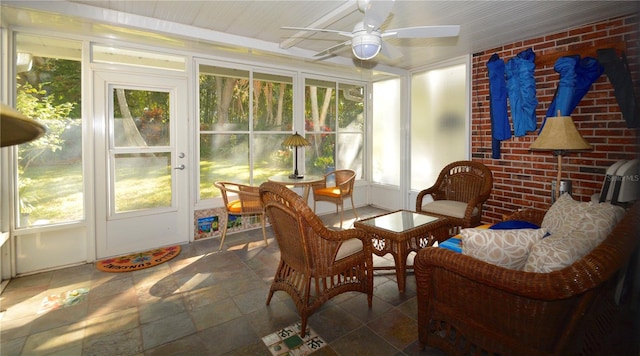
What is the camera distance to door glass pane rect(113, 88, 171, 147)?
3.51 m

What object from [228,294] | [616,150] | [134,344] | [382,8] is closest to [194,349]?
[134,344]

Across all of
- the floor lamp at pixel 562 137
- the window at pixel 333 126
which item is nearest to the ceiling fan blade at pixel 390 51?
the floor lamp at pixel 562 137

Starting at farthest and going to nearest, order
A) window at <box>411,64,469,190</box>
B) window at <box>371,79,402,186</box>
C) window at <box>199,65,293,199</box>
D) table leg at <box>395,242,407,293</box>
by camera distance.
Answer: window at <box>371,79,402,186</box> < window at <box>411,64,469,190</box> < window at <box>199,65,293,199</box> < table leg at <box>395,242,407,293</box>

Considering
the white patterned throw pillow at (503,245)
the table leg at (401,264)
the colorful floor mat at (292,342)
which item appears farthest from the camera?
the table leg at (401,264)

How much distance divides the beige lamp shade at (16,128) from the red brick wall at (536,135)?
3.74 meters

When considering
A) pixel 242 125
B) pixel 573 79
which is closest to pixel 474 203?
pixel 573 79

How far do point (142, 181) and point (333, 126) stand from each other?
2.99 meters

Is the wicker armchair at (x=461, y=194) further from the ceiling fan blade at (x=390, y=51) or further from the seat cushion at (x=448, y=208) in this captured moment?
the ceiling fan blade at (x=390, y=51)

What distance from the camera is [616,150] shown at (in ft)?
10.0

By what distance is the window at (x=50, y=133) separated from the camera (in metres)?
3.05

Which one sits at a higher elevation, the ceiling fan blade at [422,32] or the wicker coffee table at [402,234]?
the ceiling fan blade at [422,32]

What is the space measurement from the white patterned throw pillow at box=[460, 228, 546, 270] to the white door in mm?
3321

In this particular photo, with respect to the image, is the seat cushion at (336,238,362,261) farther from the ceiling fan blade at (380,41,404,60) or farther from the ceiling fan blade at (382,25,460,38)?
the ceiling fan blade at (380,41,404,60)

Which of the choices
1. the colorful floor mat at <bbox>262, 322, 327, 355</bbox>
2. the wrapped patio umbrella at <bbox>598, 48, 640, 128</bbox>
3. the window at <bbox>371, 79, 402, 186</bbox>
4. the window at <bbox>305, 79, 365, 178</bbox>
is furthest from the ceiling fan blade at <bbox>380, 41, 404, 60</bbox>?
the window at <bbox>371, 79, 402, 186</bbox>
